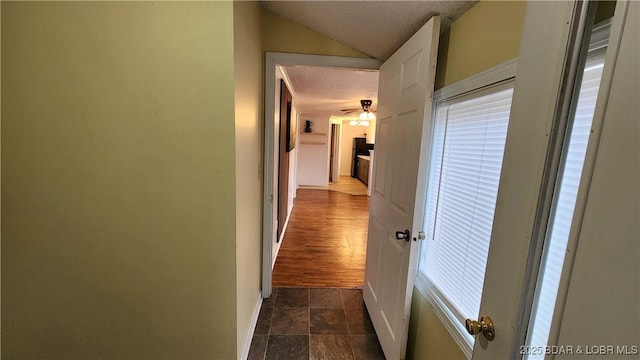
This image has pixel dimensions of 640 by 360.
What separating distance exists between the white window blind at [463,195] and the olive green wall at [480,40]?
0.40 ft

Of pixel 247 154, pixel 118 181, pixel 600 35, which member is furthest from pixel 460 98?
pixel 118 181

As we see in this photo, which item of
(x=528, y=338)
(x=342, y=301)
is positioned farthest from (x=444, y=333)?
(x=342, y=301)

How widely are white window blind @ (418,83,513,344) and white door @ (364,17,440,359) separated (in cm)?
15

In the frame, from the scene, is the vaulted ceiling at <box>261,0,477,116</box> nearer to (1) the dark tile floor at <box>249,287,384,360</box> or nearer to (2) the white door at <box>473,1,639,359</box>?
(2) the white door at <box>473,1,639,359</box>

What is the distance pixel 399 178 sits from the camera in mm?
1522

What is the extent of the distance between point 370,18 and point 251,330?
2.13 m

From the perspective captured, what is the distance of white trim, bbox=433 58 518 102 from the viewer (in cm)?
92

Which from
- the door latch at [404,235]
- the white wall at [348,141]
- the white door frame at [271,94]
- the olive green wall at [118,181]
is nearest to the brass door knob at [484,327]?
the door latch at [404,235]

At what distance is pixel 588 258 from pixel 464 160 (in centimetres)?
79

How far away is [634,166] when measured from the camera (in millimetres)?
417

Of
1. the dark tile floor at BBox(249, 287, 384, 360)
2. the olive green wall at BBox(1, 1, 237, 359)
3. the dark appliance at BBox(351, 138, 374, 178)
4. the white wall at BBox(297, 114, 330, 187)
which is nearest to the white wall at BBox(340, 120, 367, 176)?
the dark appliance at BBox(351, 138, 374, 178)

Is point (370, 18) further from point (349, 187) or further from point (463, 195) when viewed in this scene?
point (349, 187)

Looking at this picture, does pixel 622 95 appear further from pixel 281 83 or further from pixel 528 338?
pixel 281 83

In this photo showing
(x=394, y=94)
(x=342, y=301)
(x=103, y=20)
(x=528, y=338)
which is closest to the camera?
(x=528, y=338)
